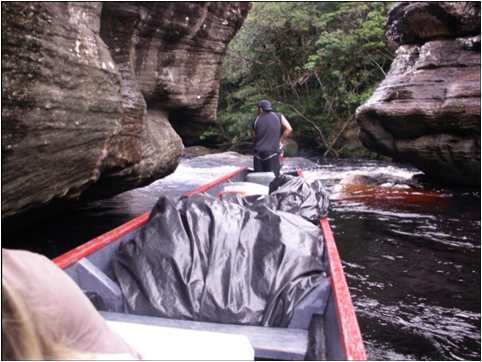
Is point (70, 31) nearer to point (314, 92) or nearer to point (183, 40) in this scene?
point (183, 40)

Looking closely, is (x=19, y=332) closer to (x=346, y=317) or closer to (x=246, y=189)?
(x=346, y=317)

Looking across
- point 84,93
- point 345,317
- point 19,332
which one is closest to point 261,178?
point 84,93

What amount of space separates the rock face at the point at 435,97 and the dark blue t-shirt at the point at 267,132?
3824 mm

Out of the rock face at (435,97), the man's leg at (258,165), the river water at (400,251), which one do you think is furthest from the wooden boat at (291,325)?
the rock face at (435,97)

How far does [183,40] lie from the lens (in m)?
8.07

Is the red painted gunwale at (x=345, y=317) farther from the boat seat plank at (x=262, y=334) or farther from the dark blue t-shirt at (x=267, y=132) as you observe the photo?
the dark blue t-shirt at (x=267, y=132)

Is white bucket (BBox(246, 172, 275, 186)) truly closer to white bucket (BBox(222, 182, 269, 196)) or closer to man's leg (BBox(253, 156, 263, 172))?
man's leg (BBox(253, 156, 263, 172))

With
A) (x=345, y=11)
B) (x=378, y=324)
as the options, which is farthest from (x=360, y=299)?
(x=345, y=11)

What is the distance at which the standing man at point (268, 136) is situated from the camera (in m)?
7.74

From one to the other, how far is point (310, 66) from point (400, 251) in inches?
614

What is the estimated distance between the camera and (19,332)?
1.33 metres

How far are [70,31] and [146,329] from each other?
114 inches

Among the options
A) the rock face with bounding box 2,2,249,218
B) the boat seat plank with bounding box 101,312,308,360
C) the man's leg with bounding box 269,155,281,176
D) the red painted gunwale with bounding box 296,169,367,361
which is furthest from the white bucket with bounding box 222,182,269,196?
the boat seat plank with bounding box 101,312,308,360

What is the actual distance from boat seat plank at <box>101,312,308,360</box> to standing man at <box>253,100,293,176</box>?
5.31 m
